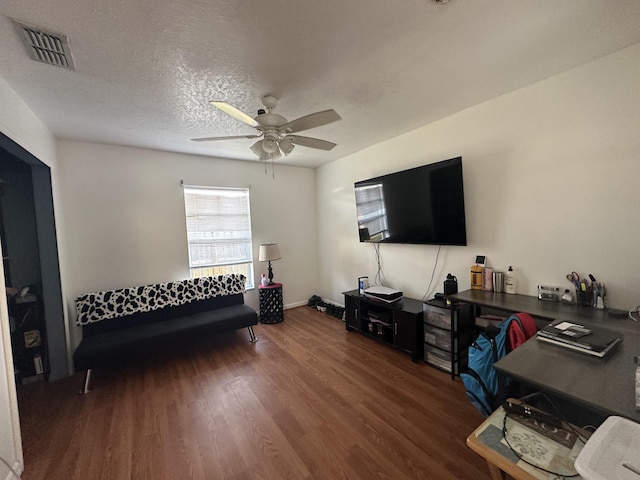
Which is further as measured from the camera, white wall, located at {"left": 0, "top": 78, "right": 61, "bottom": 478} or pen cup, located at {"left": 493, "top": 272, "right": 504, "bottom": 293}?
pen cup, located at {"left": 493, "top": 272, "right": 504, "bottom": 293}

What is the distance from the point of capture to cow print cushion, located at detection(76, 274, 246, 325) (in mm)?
2883

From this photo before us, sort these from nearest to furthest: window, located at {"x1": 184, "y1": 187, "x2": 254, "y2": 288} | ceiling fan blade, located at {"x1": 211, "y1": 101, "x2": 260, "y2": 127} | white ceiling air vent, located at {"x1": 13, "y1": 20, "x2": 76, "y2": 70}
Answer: white ceiling air vent, located at {"x1": 13, "y1": 20, "x2": 76, "y2": 70}
ceiling fan blade, located at {"x1": 211, "y1": 101, "x2": 260, "y2": 127}
window, located at {"x1": 184, "y1": 187, "x2": 254, "y2": 288}

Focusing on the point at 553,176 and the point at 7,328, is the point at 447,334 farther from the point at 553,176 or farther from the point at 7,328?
the point at 7,328

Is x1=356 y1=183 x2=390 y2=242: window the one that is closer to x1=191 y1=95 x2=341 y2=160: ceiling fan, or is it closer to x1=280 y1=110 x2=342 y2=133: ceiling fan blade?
x1=191 y1=95 x2=341 y2=160: ceiling fan

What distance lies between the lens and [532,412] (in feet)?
3.63

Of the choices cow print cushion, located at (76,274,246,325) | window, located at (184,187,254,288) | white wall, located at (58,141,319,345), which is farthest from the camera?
window, located at (184,187,254,288)

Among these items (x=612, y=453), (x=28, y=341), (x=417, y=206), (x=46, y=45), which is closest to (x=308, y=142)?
(x=417, y=206)

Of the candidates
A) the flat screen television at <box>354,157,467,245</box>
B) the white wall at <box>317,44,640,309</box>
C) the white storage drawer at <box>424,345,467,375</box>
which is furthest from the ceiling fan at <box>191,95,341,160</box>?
the white storage drawer at <box>424,345,467,375</box>

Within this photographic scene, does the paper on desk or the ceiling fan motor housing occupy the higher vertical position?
the ceiling fan motor housing

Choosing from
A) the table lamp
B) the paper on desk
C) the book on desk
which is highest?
the table lamp

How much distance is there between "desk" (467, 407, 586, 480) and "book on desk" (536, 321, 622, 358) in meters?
0.42

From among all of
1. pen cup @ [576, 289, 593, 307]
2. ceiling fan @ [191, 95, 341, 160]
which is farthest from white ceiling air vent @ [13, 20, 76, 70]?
pen cup @ [576, 289, 593, 307]

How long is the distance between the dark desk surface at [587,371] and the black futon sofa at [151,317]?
2.89 metres

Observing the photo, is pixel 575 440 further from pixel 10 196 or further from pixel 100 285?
pixel 10 196
